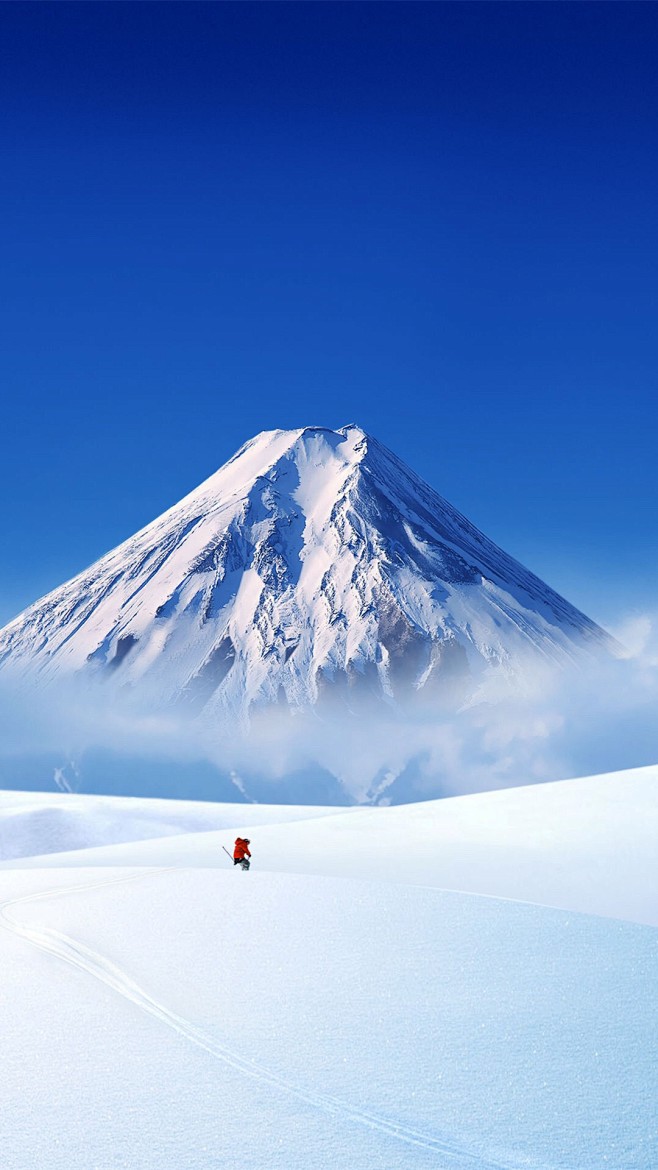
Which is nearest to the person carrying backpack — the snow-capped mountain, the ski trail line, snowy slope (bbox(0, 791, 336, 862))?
the ski trail line

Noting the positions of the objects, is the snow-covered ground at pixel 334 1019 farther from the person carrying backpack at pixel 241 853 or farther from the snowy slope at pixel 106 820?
the snowy slope at pixel 106 820

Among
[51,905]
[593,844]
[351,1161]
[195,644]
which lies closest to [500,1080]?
[351,1161]

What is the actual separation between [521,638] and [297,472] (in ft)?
173

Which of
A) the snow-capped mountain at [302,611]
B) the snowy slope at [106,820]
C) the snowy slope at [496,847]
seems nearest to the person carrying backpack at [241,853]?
the snowy slope at [496,847]

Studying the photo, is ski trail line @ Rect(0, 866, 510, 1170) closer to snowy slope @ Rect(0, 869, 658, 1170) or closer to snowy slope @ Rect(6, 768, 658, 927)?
snowy slope @ Rect(0, 869, 658, 1170)

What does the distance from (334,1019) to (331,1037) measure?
1.68 ft

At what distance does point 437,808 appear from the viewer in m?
27.3

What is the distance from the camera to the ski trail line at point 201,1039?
22.5 ft

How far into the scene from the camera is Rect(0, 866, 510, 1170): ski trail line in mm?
6852

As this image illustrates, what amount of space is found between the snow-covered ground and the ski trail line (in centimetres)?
2

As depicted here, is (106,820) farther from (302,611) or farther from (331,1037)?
(302,611)

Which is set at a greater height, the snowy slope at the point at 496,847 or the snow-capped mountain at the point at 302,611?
the snow-capped mountain at the point at 302,611

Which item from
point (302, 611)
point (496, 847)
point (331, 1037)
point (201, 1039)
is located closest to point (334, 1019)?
point (331, 1037)

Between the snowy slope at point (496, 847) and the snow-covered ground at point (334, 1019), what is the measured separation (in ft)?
0.54
